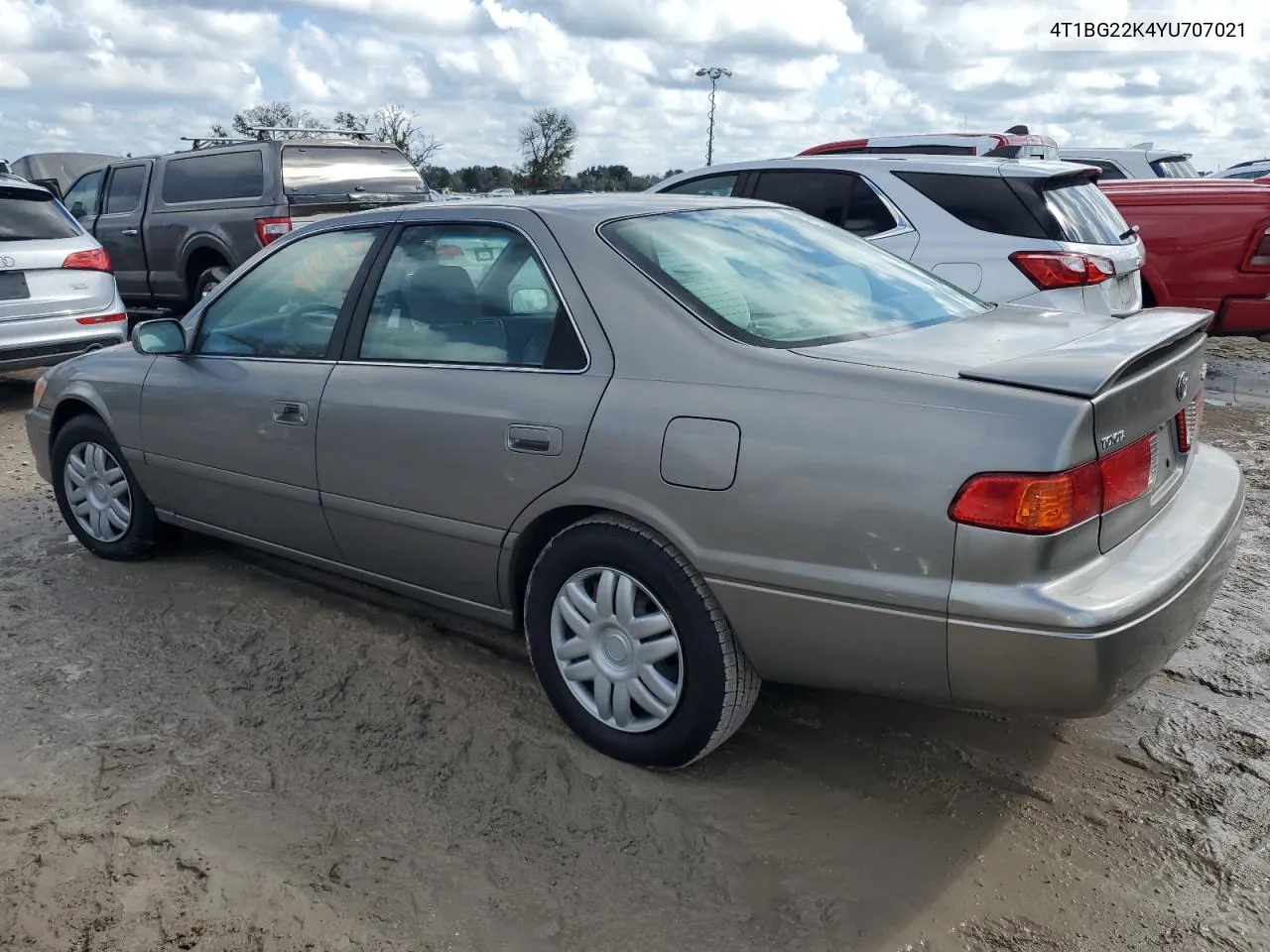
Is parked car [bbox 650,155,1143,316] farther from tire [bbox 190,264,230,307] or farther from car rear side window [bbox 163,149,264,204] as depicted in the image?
tire [bbox 190,264,230,307]

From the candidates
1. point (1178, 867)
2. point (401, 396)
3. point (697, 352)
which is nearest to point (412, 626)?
point (401, 396)

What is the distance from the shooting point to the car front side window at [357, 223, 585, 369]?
10.5 feet

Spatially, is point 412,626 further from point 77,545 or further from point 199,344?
point 77,545

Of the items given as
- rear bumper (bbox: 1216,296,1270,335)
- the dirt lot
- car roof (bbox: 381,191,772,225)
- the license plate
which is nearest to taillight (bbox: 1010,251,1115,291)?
rear bumper (bbox: 1216,296,1270,335)

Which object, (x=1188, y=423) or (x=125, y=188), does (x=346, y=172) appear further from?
(x=1188, y=423)

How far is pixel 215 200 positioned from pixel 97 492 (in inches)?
250

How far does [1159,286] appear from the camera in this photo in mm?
8320

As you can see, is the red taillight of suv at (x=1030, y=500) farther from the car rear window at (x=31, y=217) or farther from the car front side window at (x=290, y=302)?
the car rear window at (x=31, y=217)

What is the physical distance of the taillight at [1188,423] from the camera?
3.04m

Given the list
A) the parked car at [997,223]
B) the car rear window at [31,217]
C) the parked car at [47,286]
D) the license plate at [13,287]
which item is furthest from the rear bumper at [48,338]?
the parked car at [997,223]

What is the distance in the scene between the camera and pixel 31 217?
805cm

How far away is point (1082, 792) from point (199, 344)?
342cm

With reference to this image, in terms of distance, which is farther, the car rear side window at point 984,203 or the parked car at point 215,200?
the parked car at point 215,200

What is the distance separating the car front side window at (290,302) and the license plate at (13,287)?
4376mm
